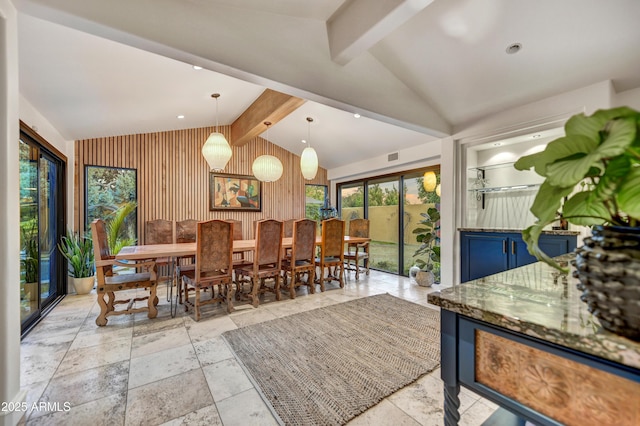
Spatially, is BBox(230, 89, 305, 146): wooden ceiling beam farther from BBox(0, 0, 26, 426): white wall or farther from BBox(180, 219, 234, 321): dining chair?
BBox(0, 0, 26, 426): white wall

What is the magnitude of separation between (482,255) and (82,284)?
5694 mm

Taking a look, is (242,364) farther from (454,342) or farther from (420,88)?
(420,88)

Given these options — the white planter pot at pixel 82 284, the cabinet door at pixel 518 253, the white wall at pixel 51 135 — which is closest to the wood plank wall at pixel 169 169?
the white wall at pixel 51 135

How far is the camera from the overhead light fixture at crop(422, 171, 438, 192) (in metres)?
4.91

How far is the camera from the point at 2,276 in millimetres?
1502

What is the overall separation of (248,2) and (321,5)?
2.09ft

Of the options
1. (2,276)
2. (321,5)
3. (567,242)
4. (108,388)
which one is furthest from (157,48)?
(567,242)

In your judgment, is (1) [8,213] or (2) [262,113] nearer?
(1) [8,213]

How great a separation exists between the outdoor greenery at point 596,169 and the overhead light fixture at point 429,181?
447 centimetres

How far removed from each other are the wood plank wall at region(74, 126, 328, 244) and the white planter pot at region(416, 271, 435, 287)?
3574mm

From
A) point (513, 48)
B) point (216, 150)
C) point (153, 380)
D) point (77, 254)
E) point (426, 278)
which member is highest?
point (513, 48)

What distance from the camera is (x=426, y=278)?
456cm

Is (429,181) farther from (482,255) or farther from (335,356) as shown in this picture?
(335,356)

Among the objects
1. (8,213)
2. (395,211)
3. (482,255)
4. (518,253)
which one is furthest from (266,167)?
(518,253)
